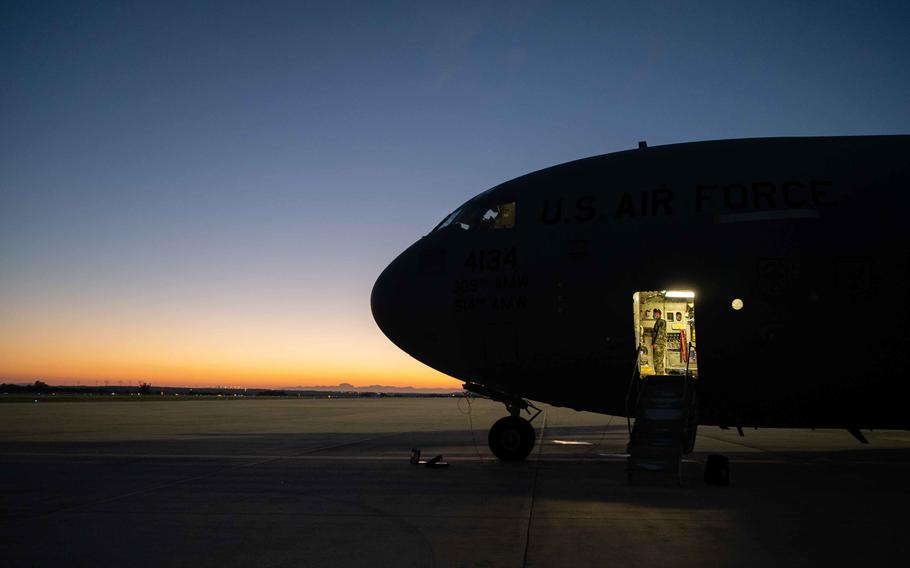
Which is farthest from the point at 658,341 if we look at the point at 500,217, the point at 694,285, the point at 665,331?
the point at 500,217

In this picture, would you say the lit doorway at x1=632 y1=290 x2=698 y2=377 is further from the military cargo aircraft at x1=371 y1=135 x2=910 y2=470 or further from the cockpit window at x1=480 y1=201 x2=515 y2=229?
the cockpit window at x1=480 y1=201 x2=515 y2=229

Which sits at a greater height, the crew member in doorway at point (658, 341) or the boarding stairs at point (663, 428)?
the crew member in doorway at point (658, 341)

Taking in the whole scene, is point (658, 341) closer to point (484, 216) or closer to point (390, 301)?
point (484, 216)

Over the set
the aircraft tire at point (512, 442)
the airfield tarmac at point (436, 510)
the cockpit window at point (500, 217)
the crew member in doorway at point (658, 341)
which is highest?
the cockpit window at point (500, 217)

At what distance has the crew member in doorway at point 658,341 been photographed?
43.8ft

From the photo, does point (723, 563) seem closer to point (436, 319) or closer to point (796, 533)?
point (796, 533)

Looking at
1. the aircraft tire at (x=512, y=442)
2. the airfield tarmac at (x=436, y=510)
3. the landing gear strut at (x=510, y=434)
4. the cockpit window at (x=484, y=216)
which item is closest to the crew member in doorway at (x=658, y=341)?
the airfield tarmac at (x=436, y=510)

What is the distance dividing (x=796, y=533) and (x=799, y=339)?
4784mm

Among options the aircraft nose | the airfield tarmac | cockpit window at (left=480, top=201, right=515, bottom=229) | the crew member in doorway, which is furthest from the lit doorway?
the aircraft nose

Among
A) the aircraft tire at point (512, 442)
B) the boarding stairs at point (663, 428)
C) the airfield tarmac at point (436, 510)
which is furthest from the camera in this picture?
the aircraft tire at point (512, 442)

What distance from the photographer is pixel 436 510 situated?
25.1 ft

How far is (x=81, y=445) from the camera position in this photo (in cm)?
1608

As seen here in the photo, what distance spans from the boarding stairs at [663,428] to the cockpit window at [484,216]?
13.5ft

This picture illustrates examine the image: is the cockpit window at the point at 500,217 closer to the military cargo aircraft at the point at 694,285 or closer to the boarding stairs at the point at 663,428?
the military cargo aircraft at the point at 694,285
